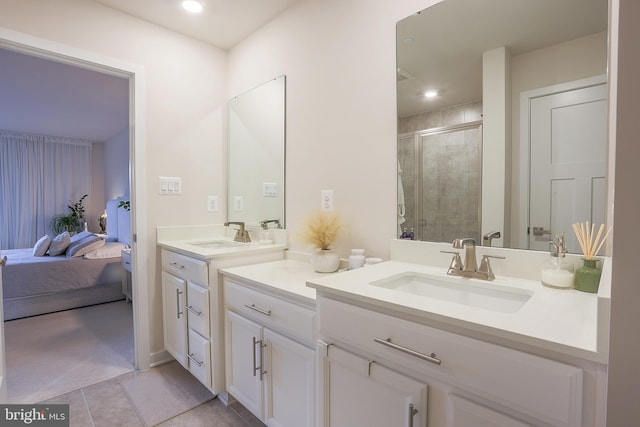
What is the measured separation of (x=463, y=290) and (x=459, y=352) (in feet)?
1.46

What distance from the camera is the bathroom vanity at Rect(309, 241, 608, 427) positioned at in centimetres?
64

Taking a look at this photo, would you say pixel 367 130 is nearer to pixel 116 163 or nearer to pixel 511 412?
pixel 511 412

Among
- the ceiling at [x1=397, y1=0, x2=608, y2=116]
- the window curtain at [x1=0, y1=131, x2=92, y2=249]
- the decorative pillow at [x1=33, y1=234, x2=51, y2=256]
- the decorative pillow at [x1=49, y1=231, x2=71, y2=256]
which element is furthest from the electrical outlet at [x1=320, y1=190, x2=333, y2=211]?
the window curtain at [x1=0, y1=131, x2=92, y2=249]

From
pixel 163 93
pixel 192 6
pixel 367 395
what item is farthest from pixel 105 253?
pixel 367 395

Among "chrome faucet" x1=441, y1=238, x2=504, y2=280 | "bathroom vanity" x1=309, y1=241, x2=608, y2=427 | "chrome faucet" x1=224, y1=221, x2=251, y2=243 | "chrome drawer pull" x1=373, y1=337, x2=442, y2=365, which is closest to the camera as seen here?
"bathroom vanity" x1=309, y1=241, x2=608, y2=427

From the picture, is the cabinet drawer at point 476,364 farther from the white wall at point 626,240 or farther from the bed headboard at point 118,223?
the bed headboard at point 118,223

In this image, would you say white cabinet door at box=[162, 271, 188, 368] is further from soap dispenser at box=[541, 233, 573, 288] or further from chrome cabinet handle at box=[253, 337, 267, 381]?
soap dispenser at box=[541, 233, 573, 288]

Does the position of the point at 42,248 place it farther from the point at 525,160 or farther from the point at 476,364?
the point at 525,160

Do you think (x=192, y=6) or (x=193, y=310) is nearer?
(x=193, y=310)

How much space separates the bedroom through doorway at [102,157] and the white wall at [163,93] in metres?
0.08

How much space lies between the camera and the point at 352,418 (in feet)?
3.35

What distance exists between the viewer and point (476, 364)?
2.42 ft

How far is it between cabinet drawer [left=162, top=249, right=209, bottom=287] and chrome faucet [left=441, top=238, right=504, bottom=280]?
1.22m

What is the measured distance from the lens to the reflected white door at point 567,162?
40.2 inches
